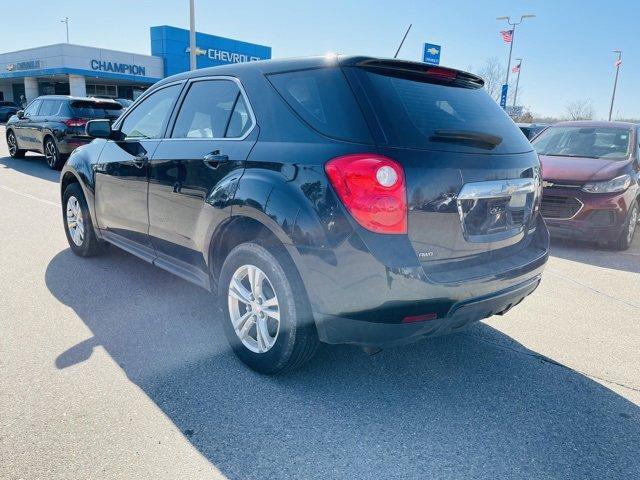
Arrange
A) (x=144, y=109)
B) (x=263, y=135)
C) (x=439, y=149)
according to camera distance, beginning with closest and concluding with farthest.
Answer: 1. (x=439, y=149)
2. (x=263, y=135)
3. (x=144, y=109)

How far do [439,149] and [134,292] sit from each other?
295cm

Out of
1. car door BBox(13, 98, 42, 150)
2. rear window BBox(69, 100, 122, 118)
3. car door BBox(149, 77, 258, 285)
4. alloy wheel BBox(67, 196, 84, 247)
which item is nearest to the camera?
car door BBox(149, 77, 258, 285)

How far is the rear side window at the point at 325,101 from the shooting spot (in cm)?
254

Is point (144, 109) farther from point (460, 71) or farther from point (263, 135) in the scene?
point (460, 71)

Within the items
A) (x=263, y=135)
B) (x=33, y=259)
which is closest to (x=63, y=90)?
(x=33, y=259)

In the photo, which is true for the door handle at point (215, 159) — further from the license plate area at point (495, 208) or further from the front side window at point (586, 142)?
the front side window at point (586, 142)

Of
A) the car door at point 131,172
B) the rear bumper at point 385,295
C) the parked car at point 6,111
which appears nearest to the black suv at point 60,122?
the car door at point 131,172

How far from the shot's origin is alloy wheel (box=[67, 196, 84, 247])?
516 centimetres

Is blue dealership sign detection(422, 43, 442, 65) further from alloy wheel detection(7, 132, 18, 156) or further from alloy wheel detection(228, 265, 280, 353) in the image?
alloy wheel detection(228, 265, 280, 353)

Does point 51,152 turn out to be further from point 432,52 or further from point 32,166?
point 432,52

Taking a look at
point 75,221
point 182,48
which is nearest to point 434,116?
point 75,221

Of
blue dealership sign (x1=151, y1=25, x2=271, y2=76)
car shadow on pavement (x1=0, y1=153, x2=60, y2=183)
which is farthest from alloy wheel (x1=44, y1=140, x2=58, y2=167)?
blue dealership sign (x1=151, y1=25, x2=271, y2=76)

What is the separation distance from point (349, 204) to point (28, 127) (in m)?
14.1

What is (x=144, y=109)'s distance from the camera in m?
4.34
